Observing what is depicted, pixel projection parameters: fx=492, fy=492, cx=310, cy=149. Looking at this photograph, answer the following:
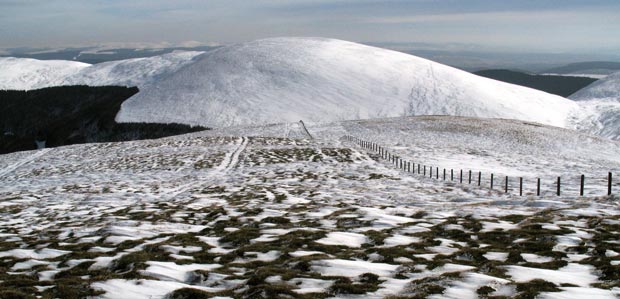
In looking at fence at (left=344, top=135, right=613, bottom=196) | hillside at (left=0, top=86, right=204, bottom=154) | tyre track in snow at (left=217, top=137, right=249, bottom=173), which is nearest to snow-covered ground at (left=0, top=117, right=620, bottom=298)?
fence at (left=344, top=135, right=613, bottom=196)

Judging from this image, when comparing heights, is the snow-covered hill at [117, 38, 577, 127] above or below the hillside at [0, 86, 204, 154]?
above

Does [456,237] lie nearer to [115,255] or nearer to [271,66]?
[115,255]

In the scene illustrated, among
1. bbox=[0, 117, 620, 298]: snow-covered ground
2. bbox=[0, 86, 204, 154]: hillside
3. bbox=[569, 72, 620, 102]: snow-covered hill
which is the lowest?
bbox=[0, 86, 204, 154]: hillside

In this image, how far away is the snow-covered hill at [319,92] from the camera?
91.9 metres

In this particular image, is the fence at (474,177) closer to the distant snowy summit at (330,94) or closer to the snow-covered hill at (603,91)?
the distant snowy summit at (330,94)

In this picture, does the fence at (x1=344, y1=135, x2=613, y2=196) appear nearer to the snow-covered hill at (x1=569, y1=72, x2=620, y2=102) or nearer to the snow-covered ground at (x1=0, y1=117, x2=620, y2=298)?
the snow-covered ground at (x1=0, y1=117, x2=620, y2=298)

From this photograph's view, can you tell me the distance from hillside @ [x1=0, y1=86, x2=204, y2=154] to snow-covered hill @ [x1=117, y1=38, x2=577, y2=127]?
4.00 m

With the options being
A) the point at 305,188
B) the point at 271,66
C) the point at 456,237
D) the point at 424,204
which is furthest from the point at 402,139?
the point at 271,66

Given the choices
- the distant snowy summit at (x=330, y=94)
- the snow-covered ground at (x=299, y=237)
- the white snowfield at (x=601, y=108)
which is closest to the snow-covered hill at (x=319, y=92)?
the distant snowy summit at (x=330, y=94)

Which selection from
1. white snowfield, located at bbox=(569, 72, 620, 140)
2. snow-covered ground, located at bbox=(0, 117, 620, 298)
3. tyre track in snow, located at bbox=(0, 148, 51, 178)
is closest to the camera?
snow-covered ground, located at bbox=(0, 117, 620, 298)

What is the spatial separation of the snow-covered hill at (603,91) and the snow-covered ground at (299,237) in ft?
368

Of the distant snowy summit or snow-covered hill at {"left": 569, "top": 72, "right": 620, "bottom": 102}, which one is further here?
snow-covered hill at {"left": 569, "top": 72, "right": 620, "bottom": 102}

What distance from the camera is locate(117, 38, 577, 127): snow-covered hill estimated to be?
91.9m

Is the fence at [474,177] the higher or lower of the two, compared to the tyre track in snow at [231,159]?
higher
